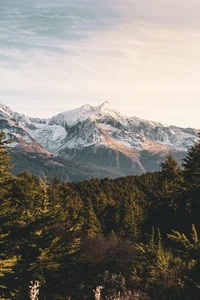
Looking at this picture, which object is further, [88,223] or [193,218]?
[88,223]

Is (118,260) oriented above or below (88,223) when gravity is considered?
above

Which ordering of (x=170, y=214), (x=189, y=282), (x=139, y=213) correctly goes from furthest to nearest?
(x=139, y=213) → (x=170, y=214) → (x=189, y=282)

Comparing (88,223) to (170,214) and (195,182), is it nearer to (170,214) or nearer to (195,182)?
(170,214)

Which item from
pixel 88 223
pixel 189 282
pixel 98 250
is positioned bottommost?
pixel 88 223

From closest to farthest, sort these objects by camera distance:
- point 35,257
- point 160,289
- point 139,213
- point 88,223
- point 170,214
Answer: point 160,289
point 35,257
point 170,214
point 88,223
point 139,213

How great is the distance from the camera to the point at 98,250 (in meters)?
17.3

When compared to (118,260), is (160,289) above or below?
above

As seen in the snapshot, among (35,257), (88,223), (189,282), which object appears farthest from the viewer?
(88,223)

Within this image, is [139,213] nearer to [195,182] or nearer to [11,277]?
[195,182]

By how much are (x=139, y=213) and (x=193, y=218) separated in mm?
36170

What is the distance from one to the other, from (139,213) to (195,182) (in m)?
34.3

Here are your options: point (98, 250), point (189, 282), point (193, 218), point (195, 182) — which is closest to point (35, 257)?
point (189, 282)

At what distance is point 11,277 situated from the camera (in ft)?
28.4

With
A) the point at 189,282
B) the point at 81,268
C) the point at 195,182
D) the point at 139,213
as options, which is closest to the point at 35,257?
the point at 81,268
